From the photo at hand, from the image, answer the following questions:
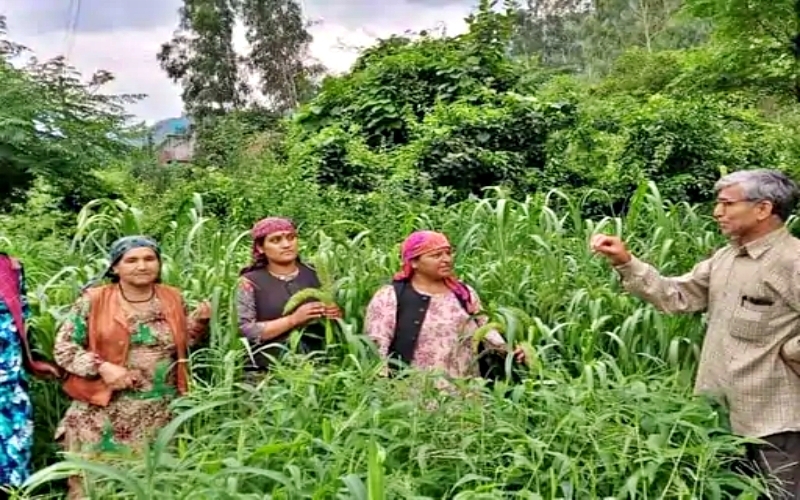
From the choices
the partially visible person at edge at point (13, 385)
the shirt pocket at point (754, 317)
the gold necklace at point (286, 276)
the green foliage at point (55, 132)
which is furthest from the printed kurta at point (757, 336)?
the green foliage at point (55, 132)

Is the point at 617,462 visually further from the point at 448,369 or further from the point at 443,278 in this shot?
the point at 443,278

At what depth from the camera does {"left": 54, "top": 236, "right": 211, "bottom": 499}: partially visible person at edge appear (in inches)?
116

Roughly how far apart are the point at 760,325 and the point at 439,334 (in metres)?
1.08

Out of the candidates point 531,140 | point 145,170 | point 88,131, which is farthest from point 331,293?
point 145,170

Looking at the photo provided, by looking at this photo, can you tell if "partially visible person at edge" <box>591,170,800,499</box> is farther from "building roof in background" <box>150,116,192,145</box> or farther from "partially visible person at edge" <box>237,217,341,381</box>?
"building roof in background" <box>150,116,192,145</box>

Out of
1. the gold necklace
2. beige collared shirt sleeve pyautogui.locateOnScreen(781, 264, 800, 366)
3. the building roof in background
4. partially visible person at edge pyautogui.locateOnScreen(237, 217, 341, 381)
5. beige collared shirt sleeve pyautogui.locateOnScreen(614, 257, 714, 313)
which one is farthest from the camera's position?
the building roof in background

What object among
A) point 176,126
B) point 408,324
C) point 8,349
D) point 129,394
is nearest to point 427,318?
point 408,324

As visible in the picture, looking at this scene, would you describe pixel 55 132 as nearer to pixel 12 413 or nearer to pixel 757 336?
pixel 12 413

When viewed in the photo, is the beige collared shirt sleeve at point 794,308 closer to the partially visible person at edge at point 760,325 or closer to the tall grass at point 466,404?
the partially visible person at edge at point 760,325

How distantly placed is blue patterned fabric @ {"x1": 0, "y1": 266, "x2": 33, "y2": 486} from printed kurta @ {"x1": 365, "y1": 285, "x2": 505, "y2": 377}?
47.1 inches

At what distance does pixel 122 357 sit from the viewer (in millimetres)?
2953

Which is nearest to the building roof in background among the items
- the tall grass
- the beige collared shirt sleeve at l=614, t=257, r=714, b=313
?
the tall grass

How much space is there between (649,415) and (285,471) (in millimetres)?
1035

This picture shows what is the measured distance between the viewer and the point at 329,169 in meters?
7.38
